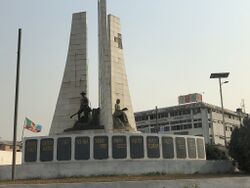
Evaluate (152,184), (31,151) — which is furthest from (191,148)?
(31,151)

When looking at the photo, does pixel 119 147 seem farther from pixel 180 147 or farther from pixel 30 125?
pixel 30 125

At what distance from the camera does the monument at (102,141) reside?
824 inches

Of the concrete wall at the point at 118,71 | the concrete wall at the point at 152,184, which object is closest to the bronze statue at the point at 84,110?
the concrete wall at the point at 118,71

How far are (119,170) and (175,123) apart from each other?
203ft

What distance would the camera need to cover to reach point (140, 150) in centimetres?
2242

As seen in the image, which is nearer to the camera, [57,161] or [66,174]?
[66,174]

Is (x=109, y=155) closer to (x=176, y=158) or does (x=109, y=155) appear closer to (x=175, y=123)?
(x=176, y=158)

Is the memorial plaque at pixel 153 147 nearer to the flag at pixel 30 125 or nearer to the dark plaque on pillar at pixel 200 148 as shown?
the dark plaque on pillar at pixel 200 148

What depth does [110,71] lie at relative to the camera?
25.7 metres

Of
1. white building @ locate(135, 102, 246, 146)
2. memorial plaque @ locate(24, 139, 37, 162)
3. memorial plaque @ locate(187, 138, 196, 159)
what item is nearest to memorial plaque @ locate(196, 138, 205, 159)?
memorial plaque @ locate(187, 138, 196, 159)

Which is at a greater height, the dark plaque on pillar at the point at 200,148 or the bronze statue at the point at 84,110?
the bronze statue at the point at 84,110

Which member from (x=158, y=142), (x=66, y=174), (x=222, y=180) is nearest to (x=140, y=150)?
(x=158, y=142)

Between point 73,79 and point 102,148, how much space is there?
8.77 m

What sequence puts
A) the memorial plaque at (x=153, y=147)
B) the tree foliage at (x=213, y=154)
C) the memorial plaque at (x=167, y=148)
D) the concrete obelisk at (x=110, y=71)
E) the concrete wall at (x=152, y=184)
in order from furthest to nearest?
1. the tree foliage at (x=213, y=154)
2. the concrete obelisk at (x=110, y=71)
3. the memorial plaque at (x=167, y=148)
4. the memorial plaque at (x=153, y=147)
5. the concrete wall at (x=152, y=184)
